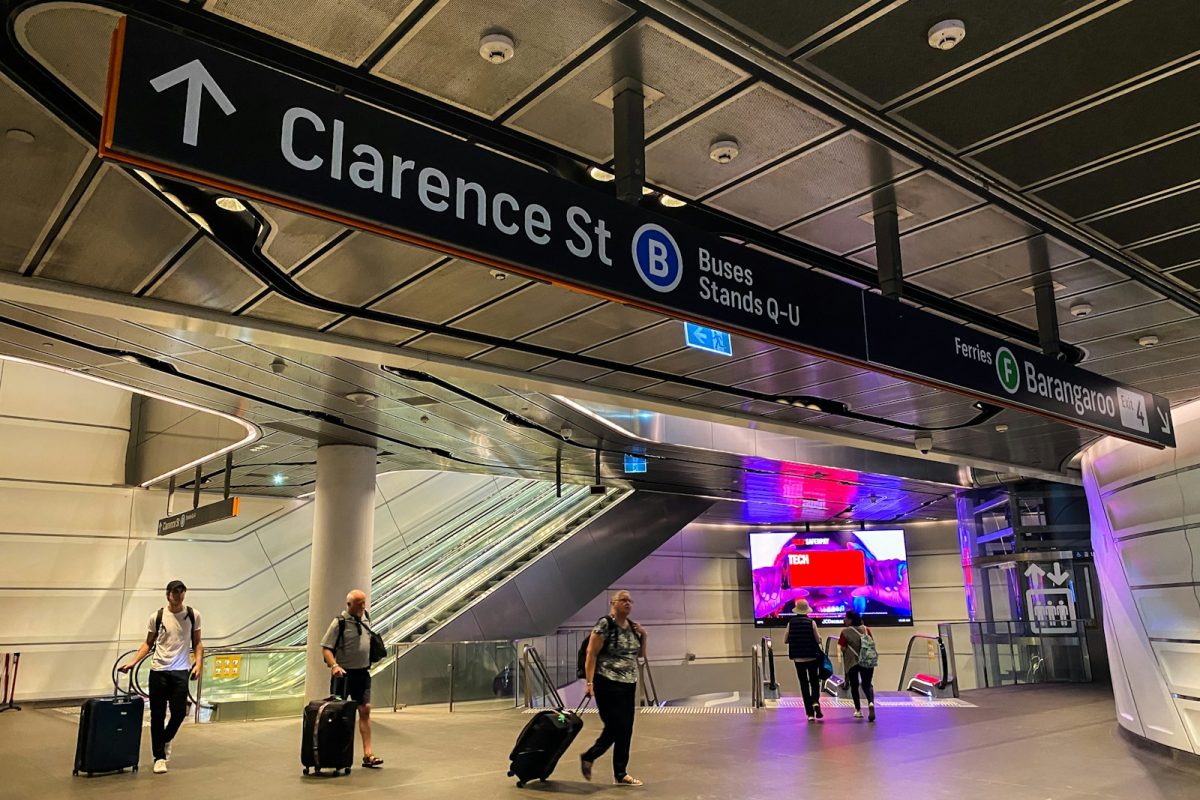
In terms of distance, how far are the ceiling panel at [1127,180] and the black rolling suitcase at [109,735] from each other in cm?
812

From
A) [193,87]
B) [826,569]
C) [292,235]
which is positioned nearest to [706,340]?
[292,235]

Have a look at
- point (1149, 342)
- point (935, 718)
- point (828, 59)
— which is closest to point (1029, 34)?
point (828, 59)

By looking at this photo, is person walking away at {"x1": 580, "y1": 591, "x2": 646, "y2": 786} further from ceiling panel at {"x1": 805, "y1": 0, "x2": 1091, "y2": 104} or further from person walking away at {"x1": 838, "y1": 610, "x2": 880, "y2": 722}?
person walking away at {"x1": 838, "y1": 610, "x2": 880, "y2": 722}

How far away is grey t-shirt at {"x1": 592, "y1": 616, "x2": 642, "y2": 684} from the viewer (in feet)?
23.5

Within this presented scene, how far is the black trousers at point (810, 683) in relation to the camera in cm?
1172

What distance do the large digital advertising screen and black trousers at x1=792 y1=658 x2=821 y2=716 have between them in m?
14.0

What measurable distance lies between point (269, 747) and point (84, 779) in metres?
2.23

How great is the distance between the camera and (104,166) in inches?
181

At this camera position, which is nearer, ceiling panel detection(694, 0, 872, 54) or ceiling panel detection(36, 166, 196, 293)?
ceiling panel detection(694, 0, 872, 54)

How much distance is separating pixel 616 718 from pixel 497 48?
523 cm

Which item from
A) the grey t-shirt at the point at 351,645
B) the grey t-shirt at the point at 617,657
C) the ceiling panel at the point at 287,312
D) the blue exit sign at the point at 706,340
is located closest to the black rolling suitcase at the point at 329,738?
the grey t-shirt at the point at 351,645

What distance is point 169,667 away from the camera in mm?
7891

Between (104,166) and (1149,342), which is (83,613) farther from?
(1149,342)

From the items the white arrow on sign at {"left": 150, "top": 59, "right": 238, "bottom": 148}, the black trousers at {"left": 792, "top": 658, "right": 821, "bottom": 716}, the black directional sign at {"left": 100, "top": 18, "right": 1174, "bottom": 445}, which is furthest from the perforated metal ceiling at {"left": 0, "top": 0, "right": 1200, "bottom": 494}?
the black trousers at {"left": 792, "top": 658, "right": 821, "bottom": 716}
